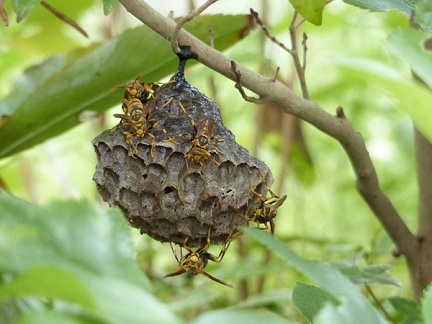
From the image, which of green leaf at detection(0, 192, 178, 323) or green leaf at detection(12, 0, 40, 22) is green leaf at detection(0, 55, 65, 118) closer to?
green leaf at detection(12, 0, 40, 22)

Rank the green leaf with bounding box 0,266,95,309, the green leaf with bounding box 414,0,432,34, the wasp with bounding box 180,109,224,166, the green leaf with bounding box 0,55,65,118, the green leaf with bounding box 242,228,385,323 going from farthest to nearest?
the green leaf with bounding box 0,55,65,118 → the wasp with bounding box 180,109,224,166 → the green leaf with bounding box 414,0,432,34 → the green leaf with bounding box 242,228,385,323 → the green leaf with bounding box 0,266,95,309

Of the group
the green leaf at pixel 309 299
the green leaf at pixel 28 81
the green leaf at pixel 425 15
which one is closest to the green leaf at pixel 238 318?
the green leaf at pixel 309 299

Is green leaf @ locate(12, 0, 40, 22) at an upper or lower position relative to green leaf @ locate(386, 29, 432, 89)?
upper

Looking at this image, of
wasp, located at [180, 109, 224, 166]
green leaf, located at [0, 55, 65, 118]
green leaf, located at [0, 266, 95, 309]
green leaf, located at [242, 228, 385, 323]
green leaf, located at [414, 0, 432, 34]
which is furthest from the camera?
green leaf, located at [0, 55, 65, 118]

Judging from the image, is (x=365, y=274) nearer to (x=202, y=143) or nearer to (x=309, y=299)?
(x=202, y=143)

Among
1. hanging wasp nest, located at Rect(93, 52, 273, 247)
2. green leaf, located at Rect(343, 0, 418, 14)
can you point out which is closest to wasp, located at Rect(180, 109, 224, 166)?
hanging wasp nest, located at Rect(93, 52, 273, 247)

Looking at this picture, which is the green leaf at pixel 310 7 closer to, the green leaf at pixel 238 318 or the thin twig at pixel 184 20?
the thin twig at pixel 184 20

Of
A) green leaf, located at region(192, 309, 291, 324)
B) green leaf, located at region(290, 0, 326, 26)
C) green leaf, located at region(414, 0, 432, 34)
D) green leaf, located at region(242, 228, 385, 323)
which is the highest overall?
green leaf, located at region(290, 0, 326, 26)
